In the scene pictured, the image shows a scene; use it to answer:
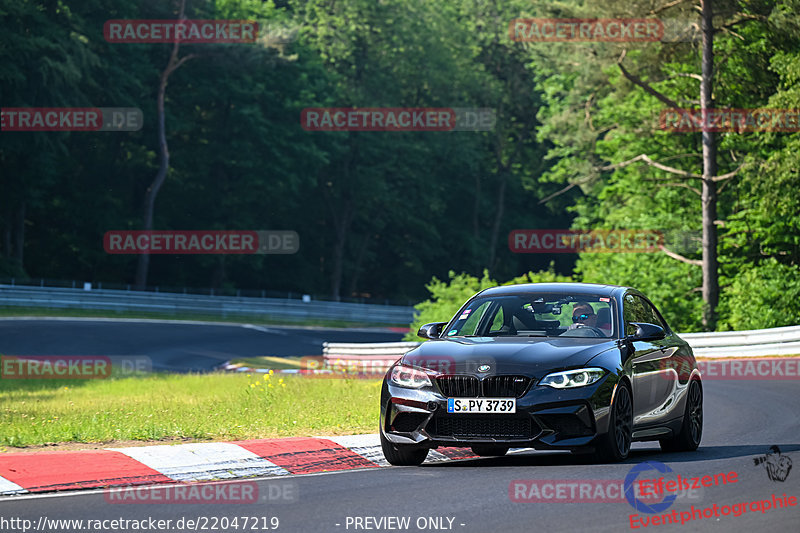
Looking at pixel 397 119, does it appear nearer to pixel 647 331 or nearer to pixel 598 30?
pixel 598 30

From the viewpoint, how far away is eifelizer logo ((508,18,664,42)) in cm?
3947

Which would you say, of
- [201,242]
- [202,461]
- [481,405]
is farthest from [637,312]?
[201,242]

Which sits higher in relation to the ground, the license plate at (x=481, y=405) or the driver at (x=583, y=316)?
the driver at (x=583, y=316)

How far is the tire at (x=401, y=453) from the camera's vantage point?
35.1 feet

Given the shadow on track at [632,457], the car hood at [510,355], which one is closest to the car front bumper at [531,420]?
the car hood at [510,355]

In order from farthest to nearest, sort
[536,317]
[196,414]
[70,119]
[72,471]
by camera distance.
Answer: [70,119]
[196,414]
[536,317]
[72,471]

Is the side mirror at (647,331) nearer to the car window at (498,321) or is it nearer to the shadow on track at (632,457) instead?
the shadow on track at (632,457)

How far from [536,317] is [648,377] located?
3.79 feet

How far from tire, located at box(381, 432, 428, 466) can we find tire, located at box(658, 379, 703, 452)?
8.73ft

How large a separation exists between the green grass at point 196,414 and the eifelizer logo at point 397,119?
50309 millimetres

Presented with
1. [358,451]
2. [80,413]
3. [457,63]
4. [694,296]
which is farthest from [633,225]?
[457,63]

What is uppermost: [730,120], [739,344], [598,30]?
[598,30]

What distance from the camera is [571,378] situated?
10.1 metres

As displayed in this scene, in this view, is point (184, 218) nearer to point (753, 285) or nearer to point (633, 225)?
point (633, 225)
